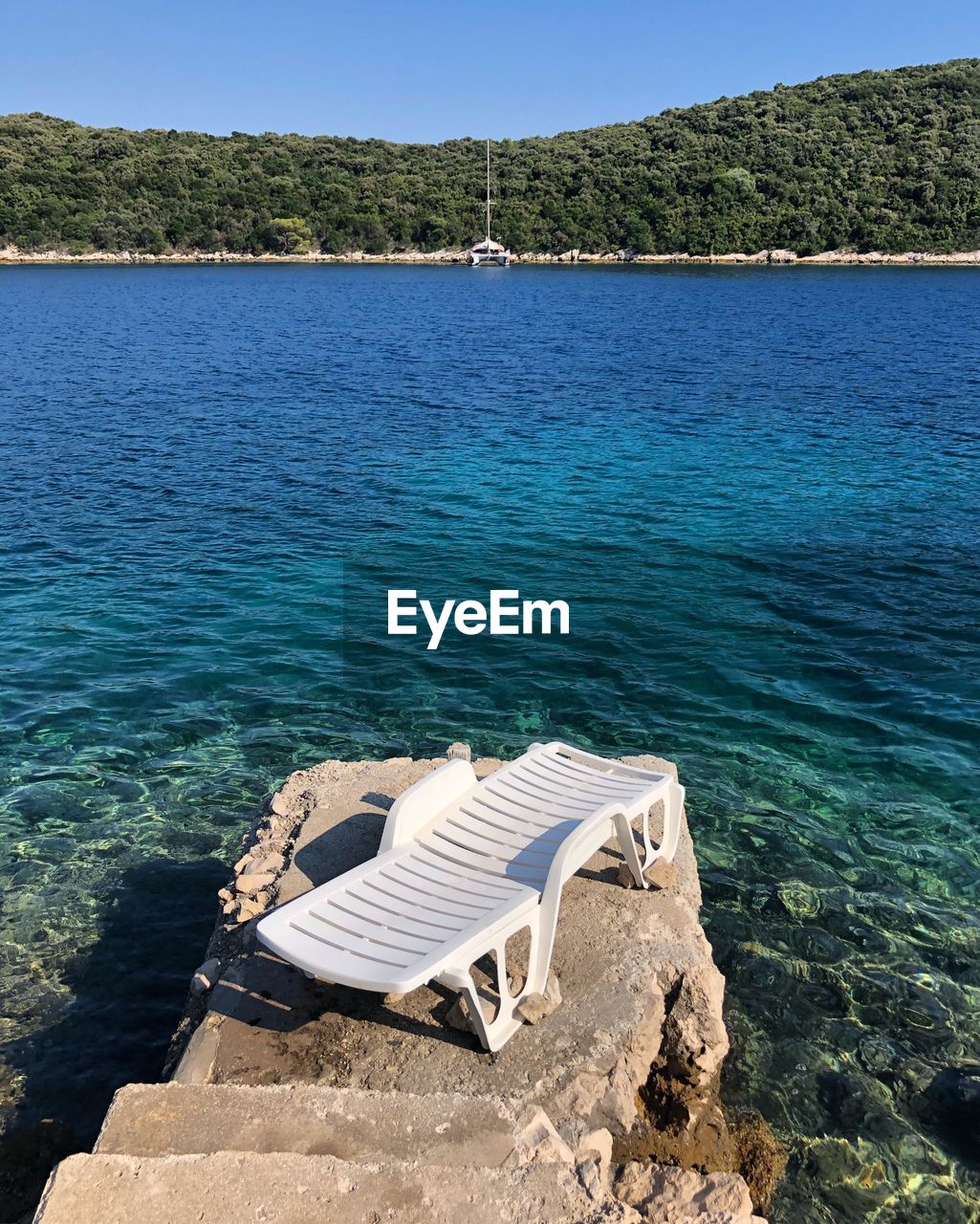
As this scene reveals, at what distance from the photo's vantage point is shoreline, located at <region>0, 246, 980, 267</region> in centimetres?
11194

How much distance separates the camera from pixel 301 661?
12.5 m

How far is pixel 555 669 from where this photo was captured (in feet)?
40.4

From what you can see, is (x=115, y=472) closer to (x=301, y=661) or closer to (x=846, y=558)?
(x=301, y=661)

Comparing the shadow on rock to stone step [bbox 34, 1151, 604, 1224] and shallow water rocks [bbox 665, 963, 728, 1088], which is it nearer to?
stone step [bbox 34, 1151, 604, 1224]

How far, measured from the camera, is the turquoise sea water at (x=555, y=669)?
643cm

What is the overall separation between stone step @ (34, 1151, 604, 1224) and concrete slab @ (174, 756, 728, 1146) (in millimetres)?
788

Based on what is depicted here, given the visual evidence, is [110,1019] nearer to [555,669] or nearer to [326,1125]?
[326,1125]

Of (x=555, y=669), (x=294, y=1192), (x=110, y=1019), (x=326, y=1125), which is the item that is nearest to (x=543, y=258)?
(x=555, y=669)

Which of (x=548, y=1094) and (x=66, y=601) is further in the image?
(x=66, y=601)

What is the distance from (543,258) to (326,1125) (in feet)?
449

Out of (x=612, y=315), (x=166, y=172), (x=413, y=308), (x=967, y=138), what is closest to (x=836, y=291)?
(x=612, y=315)

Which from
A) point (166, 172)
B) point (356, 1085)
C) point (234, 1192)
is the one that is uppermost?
point (166, 172)

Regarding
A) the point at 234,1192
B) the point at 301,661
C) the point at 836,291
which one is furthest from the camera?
the point at 836,291

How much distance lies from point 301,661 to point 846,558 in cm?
1001
